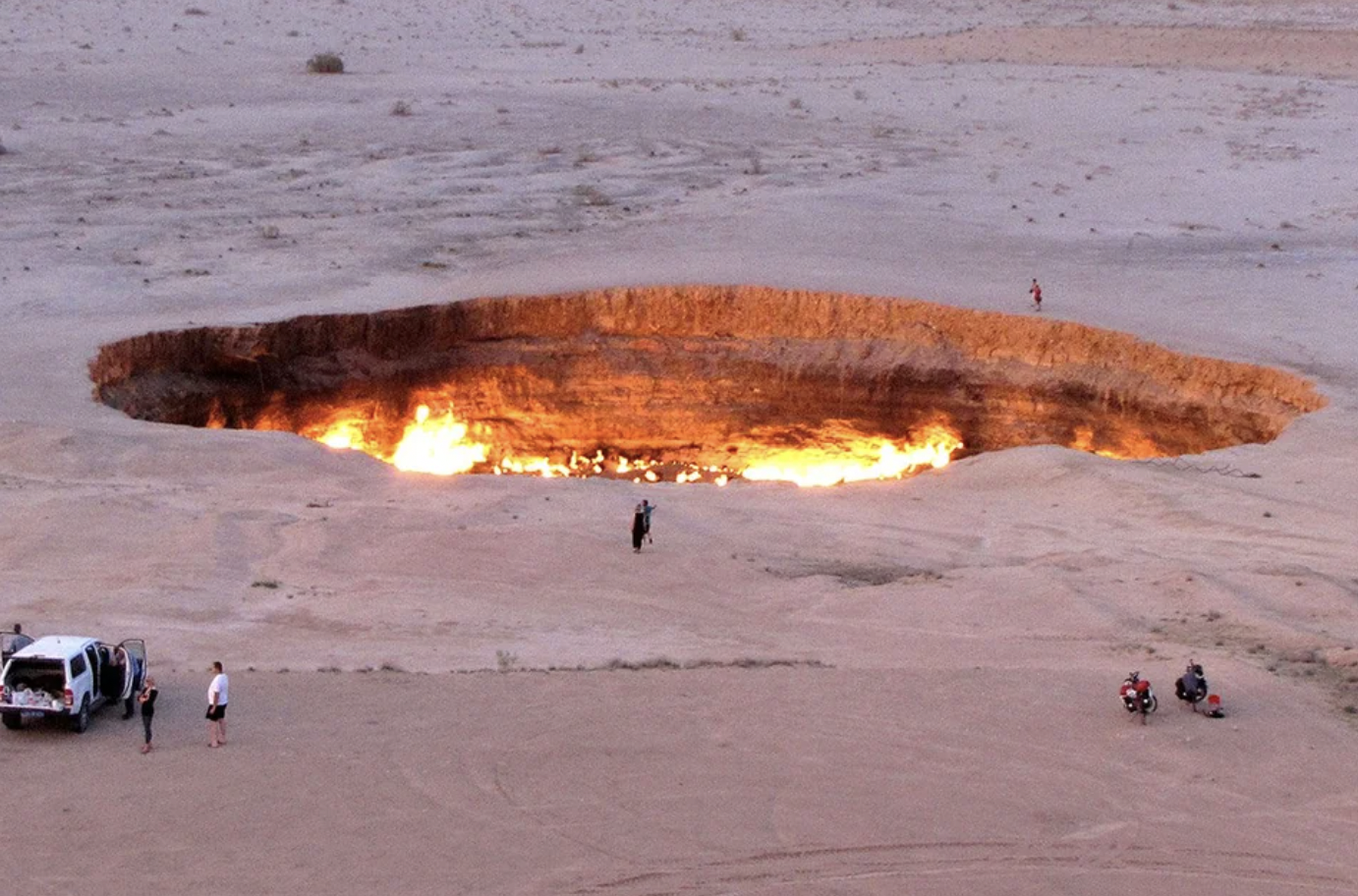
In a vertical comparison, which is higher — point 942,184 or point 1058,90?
point 1058,90

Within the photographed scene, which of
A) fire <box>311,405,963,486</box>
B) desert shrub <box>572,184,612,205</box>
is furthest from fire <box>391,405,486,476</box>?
desert shrub <box>572,184,612,205</box>

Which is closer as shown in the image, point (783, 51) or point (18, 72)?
point (18, 72)

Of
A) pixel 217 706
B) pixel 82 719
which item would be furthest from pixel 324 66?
pixel 217 706

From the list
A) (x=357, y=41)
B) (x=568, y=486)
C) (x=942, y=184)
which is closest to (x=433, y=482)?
(x=568, y=486)

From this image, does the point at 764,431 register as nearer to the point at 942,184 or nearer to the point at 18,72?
the point at 942,184

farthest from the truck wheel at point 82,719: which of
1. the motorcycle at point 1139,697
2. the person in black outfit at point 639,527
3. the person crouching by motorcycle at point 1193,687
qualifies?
the person crouching by motorcycle at point 1193,687

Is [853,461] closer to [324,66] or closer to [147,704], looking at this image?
[147,704]
